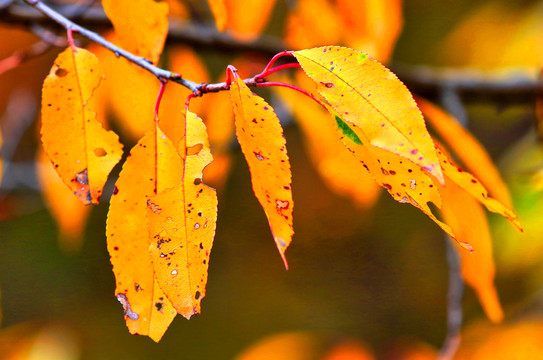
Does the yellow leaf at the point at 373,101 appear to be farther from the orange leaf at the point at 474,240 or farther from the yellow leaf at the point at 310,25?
the yellow leaf at the point at 310,25

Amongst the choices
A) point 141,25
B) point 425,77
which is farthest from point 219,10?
point 425,77

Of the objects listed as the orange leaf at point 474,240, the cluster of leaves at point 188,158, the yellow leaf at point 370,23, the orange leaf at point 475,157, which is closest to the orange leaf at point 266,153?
the cluster of leaves at point 188,158

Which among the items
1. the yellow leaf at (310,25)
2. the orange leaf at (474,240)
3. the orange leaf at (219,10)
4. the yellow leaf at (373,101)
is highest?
the yellow leaf at (373,101)

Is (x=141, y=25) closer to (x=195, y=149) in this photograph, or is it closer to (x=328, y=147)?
(x=195, y=149)

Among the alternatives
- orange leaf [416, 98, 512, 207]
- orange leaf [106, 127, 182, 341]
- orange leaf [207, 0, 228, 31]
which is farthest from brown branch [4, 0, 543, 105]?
orange leaf [106, 127, 182, 341]

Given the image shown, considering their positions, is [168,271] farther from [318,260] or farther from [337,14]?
[318,260]

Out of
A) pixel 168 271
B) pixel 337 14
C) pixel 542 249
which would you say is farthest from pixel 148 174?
pixel 542 249

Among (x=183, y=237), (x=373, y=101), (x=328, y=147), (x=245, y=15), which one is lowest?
(x=328, y=147)
